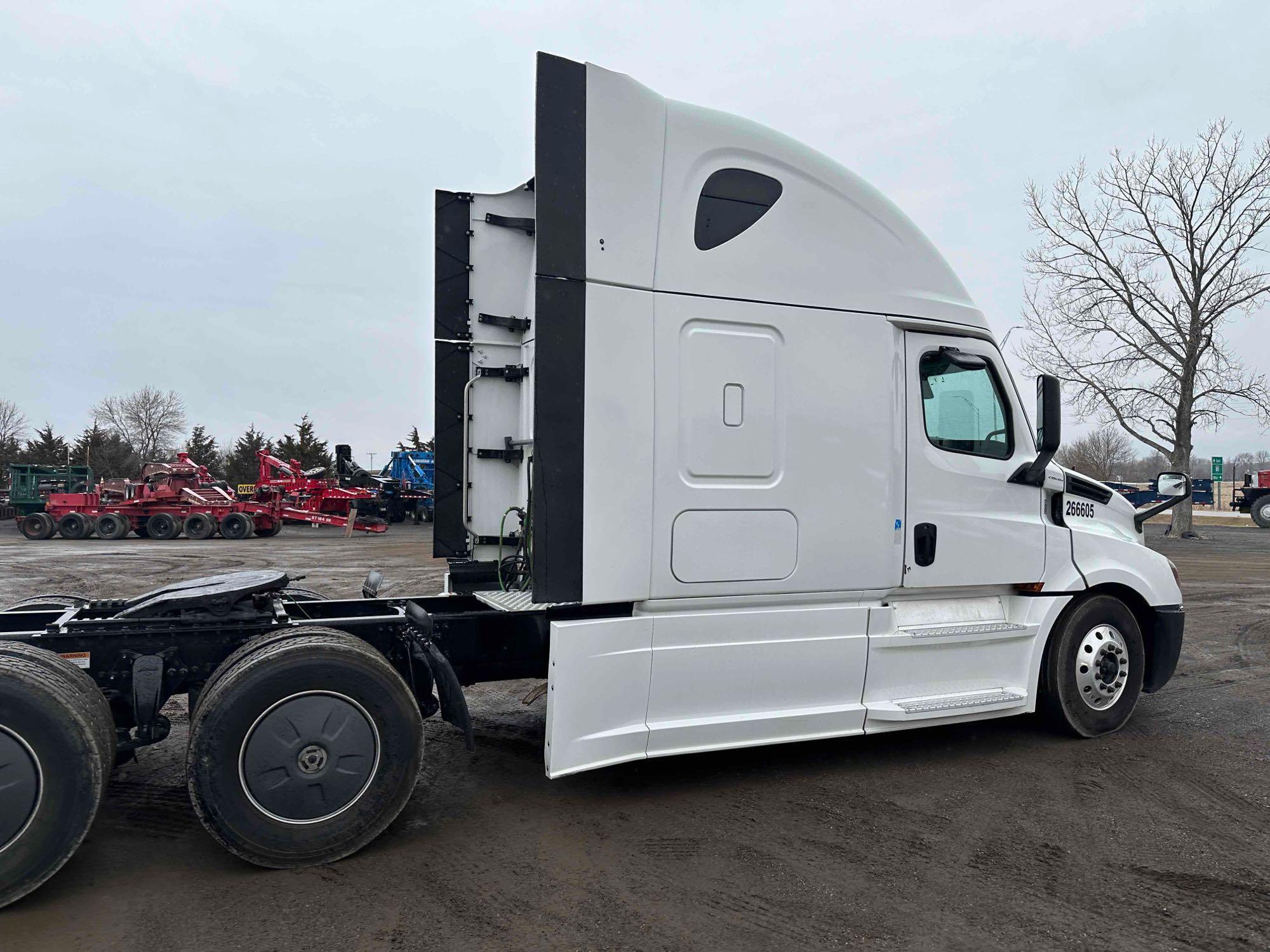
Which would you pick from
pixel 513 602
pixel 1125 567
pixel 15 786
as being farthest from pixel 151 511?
pixel 1125 567

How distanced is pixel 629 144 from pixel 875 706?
3.19m

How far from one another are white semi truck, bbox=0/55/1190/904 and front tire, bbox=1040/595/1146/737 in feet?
0.08

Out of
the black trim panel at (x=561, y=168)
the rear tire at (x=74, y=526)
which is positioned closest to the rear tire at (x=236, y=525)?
the rear tire at (x=74, y=526)

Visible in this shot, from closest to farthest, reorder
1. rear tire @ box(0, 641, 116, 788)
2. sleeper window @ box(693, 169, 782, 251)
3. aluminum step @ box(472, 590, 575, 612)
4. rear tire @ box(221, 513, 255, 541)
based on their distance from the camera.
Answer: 1. rear tire @ box(0, 641, 116, 788)
2. aluminum step @ box(472, 590, 575, 612)
3. sleeper window @ box(693, 169, 782, 251)
4. rear tire @ box(221, 513, 255, 541)

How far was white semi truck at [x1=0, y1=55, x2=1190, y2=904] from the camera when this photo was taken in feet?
11.2

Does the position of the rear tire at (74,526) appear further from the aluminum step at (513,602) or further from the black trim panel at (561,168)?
the black trim panel at (561,168)

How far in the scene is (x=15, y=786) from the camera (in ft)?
9.87

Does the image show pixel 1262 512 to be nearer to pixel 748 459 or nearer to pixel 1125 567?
pixel 1125 567

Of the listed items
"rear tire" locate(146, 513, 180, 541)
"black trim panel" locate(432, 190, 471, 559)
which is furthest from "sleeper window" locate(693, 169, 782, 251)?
"rear tire" locate(146, 513, 180, 541)

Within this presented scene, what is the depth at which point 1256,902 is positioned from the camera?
3248mm

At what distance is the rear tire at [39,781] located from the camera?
3.00 meters

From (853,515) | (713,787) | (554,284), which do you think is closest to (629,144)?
(554,284)

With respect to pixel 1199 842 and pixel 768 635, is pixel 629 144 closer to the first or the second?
pixel 768 635

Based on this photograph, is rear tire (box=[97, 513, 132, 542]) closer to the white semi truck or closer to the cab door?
the white semi truck
